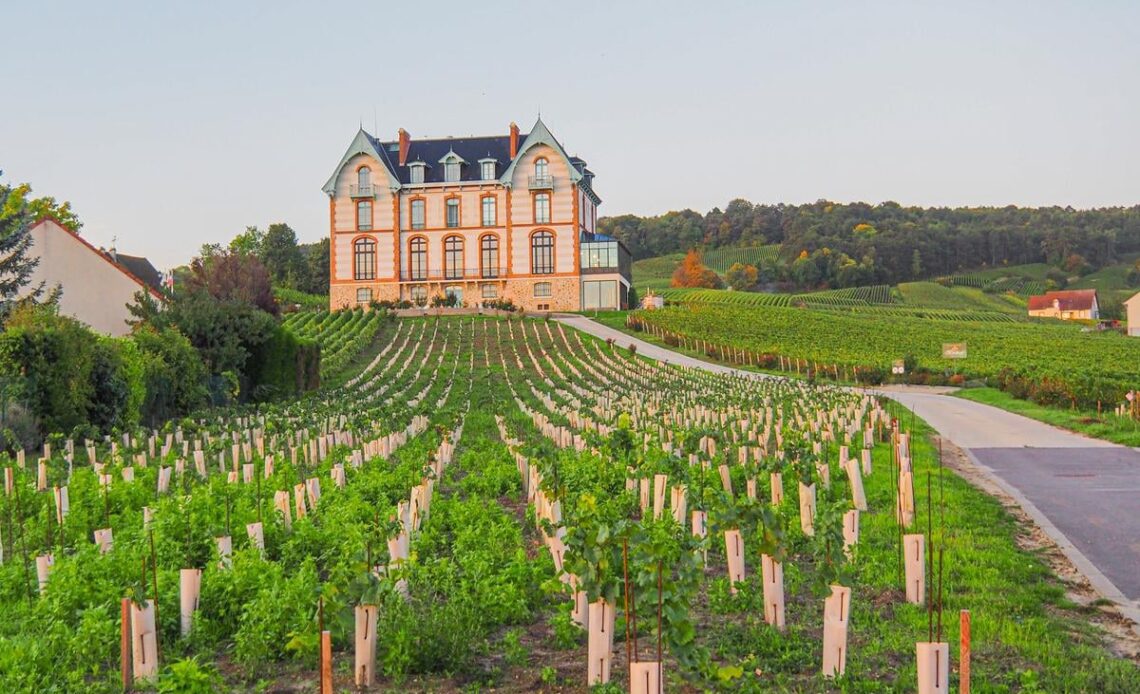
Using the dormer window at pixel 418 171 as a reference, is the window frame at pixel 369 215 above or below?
below

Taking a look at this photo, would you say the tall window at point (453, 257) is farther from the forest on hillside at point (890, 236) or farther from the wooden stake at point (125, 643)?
the wooden stake at point (125, 643)

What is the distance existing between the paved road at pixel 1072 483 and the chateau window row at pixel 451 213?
159ft

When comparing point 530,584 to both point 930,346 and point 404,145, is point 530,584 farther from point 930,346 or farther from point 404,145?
point 404,145

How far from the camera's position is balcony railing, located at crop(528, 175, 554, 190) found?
73.2m

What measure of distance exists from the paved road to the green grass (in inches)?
14.9

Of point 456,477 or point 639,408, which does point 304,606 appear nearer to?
point 456,477

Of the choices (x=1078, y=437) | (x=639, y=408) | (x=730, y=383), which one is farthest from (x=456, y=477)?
(x=730, y=383)

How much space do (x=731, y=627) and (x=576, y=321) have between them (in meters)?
58.3

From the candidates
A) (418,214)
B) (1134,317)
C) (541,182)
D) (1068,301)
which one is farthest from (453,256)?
(1068,301)

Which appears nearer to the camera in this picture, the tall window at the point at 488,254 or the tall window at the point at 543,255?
the tall window at the point at 543,255

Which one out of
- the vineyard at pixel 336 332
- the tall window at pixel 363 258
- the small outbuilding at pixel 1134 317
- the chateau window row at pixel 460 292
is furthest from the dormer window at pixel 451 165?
the small outbuilding at pixel 1134 317

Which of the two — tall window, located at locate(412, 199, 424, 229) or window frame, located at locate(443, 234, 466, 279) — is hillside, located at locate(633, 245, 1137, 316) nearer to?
window frame, located at locate(443, 234, 466, 279)

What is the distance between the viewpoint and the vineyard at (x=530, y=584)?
599cm

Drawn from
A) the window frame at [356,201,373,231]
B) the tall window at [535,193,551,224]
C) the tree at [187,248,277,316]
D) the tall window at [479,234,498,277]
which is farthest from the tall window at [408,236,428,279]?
the tree at [187,248,277,316]
